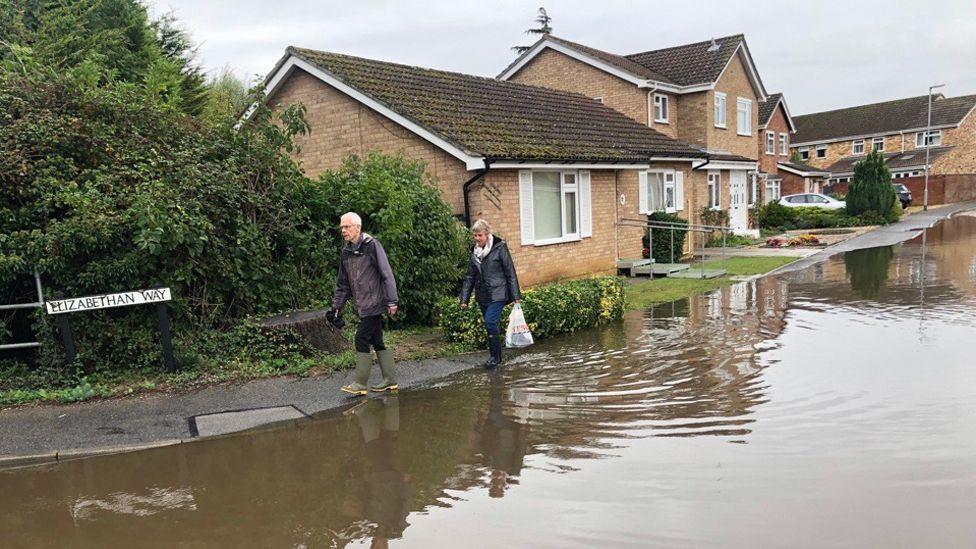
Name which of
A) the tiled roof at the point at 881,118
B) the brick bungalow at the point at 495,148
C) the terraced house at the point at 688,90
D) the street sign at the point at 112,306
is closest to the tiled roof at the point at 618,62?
the terraced house at the point at 688,90

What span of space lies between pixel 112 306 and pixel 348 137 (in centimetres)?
860

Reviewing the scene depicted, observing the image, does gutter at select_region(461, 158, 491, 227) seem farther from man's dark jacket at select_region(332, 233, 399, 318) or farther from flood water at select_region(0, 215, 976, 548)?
man's dark jacket at select_region(332, 233, 399, 318)

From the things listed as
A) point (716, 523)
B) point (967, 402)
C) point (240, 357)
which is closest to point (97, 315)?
point (240, 357)

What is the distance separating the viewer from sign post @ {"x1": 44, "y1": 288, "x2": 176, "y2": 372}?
7.25 m

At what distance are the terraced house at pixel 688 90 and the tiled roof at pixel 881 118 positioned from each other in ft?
106

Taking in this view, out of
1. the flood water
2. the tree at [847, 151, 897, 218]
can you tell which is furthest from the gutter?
the tree at [847, 151, 897, 218]

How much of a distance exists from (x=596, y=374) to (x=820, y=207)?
32.5 meters

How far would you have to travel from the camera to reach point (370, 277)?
7.47 meters

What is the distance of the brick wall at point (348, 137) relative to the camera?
13.9m

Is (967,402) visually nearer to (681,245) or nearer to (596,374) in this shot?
(596,374)

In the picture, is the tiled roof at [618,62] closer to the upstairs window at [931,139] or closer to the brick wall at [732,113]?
the brick wall at [732,113]

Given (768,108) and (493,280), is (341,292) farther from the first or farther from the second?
(768,108)

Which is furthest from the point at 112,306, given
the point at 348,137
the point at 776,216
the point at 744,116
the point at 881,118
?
the point at 881,118

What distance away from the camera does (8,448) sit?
595 cm
